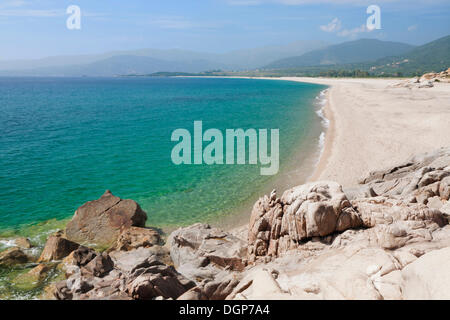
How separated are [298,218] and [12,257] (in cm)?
1373

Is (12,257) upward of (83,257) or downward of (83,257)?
downward

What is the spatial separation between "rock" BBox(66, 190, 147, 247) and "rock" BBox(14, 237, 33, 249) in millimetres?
1891

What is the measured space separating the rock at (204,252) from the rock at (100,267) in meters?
2.76

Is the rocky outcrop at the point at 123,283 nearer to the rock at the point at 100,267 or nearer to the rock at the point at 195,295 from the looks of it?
the rock at the point at 100,267

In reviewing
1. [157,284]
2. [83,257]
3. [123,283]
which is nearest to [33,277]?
Result: [83,257]

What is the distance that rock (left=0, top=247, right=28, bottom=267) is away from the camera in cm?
1477

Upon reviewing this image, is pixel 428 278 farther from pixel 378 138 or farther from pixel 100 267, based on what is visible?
pixel 378 138

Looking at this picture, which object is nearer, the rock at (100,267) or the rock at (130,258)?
the rock at (100,267)

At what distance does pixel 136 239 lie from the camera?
1612 cm

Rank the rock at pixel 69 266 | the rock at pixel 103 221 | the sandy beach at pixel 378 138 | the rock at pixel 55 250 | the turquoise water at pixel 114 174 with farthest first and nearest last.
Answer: the sandy beach at pixel 378 138 < the turquoise water at pixel 114 174 < the rock at pixel 103 221 < the rock at pixel 55 250 < the rock at pixel 69 266

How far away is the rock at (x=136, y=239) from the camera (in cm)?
1569

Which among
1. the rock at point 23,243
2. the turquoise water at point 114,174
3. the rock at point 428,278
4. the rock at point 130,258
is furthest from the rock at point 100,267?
the rock at point 428,278


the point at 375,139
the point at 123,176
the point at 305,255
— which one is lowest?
the point at 123,176
